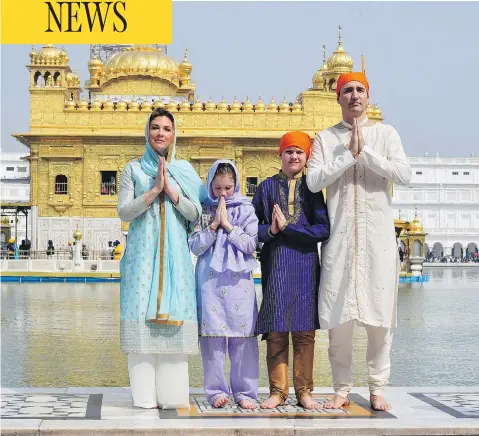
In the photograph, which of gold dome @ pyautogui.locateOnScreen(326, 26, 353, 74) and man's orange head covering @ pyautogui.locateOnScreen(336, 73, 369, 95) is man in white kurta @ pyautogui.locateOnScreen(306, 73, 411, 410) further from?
gold dome @ pyautogui.locateOnScreen(326, 26, 353, 74)

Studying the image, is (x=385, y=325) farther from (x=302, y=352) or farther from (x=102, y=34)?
(x=102, y=34)

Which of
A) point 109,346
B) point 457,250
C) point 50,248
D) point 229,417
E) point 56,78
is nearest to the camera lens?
point 229,417

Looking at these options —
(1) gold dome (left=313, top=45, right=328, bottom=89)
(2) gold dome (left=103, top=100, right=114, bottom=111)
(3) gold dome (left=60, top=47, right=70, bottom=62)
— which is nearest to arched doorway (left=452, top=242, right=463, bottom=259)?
(1) gold dome (left=313, top=45, right=328, bottom=89)

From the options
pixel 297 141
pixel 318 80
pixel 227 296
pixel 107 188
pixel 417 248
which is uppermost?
pixel 318 80

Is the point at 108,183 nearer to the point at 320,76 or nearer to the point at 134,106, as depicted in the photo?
the point at 134,106

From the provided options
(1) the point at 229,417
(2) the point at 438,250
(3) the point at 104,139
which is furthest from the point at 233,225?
(2) the point at 438,250

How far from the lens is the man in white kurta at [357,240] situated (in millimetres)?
5188

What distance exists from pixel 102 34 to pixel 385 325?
343 cm

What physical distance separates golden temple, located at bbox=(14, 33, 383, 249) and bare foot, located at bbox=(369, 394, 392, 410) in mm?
28354

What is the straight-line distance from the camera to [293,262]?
5266 millimetres

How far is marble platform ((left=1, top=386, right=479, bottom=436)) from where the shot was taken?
4531mm

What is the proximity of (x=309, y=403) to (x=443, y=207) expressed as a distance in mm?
64148

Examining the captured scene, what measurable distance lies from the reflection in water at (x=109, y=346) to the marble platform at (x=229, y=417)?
3.80ft

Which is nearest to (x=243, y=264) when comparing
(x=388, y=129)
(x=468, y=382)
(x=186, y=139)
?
(x=388, y=129)
